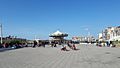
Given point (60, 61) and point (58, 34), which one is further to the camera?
point (58, 34)

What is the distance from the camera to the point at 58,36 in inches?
7338

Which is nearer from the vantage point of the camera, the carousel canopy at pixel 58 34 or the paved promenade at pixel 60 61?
the paved promenade at pixel 60 61

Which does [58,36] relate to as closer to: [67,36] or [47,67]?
[67,36]

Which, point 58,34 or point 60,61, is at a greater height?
point 58,34

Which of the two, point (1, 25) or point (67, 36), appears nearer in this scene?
point (1, 25)

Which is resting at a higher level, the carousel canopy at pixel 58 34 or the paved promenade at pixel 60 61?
the carousel canopy at pixel 58 34

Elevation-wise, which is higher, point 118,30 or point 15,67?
point 118,30

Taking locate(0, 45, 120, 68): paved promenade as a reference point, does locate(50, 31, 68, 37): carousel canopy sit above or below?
above

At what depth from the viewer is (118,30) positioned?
132m

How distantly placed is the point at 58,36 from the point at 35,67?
556 ft

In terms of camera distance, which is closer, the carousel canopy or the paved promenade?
the paved promenade

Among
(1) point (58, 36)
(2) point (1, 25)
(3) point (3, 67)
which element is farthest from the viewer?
(1) point (58, 36)

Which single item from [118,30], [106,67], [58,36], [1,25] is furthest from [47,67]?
[58,36]

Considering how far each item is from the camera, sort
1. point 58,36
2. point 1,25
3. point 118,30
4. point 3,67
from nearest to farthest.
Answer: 1. point 3,67
2. point 1,25
3. point 118,30
4. point 58,36
